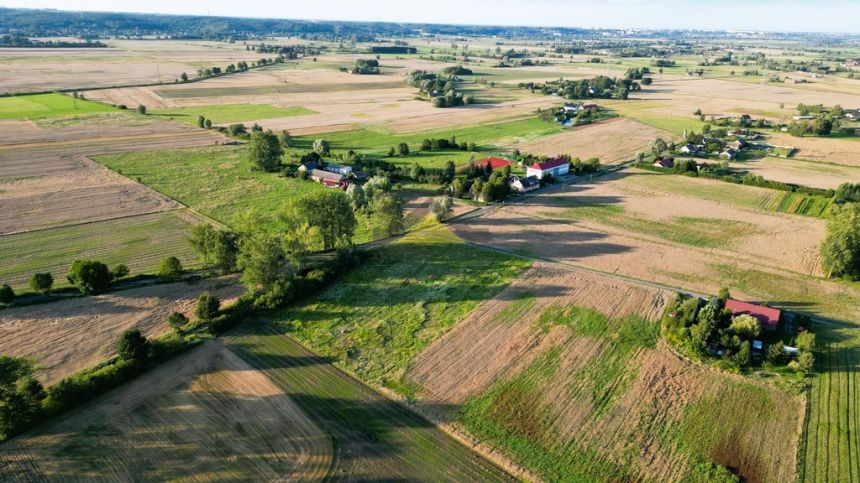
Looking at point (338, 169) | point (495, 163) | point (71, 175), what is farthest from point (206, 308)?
point (495, 163)

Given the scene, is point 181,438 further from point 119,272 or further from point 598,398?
point 598,398

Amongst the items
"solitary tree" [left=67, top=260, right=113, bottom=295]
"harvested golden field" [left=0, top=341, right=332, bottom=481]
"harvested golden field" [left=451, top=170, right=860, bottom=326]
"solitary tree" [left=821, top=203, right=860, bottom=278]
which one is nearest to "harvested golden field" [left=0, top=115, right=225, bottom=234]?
"solitary tree" [left=67, top=260, right=113, bottom=295]

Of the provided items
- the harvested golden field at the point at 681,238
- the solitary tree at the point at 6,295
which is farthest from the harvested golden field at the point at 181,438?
the harvested golden field at the point at 681,238

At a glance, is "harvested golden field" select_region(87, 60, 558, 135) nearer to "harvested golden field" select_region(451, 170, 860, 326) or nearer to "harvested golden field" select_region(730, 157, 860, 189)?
"harvested golden field" select_region(451, 170, 860, 326)

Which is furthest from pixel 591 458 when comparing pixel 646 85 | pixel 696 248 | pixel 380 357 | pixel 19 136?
pixel 646 85

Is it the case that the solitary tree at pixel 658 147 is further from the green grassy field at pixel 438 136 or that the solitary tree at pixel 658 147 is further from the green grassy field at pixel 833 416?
the green grassy field at pixel 833 416

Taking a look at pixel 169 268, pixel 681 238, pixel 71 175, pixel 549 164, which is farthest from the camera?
pixel 549 164
